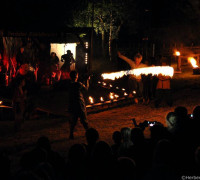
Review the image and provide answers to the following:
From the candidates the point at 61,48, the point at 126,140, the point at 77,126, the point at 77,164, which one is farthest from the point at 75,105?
the point at 61,48

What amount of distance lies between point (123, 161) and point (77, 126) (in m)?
6.35

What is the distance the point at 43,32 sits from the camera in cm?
1545

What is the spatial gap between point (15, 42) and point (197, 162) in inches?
605

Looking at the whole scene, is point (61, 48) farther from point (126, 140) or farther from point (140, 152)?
point (140, 152)

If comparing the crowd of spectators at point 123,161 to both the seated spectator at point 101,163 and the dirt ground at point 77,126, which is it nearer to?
the seated spectator at point 101,163

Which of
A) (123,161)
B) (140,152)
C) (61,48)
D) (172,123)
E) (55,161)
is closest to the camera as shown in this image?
(123,161)

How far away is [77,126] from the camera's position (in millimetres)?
10672

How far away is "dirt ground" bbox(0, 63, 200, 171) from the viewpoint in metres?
8.64

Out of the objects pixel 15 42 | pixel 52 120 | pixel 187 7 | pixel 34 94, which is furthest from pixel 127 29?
pixel 52 120

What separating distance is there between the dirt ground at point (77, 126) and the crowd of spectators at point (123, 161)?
253cm

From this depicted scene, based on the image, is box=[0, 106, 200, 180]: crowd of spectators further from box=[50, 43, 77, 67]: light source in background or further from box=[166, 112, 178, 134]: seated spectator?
box=[50, 43, 77, 67]: light source in background

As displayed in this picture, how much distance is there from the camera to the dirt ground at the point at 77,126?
864 centimetres

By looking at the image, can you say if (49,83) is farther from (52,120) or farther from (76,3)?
(76,3)

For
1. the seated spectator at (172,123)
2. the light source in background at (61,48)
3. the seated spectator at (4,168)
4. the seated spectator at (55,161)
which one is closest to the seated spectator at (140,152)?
the seated spectator at (172,123)
